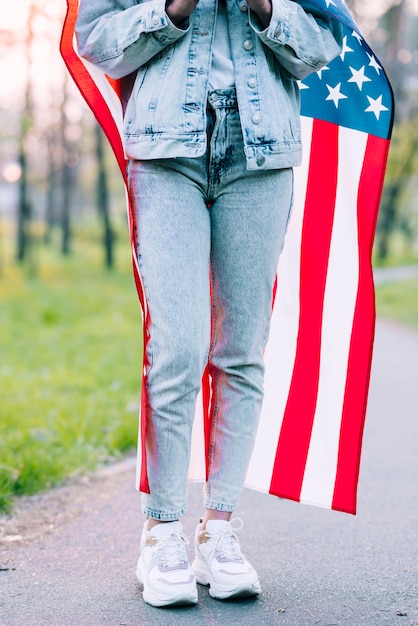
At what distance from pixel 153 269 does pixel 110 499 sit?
1497mm

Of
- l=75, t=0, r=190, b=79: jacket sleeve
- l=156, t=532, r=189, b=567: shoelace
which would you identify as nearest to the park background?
l=75, t=0, r=190, b=79: jacket sleeve

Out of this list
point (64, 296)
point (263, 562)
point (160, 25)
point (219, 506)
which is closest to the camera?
point (160, 25)

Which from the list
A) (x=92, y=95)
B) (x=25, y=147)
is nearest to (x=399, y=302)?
(x=25, y=147)

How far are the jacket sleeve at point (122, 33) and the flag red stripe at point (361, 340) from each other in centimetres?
88

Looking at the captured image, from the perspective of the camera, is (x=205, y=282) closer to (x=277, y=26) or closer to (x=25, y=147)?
(x=277, y=26)

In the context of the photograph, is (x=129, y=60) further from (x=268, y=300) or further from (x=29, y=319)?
(x=29, y=319)

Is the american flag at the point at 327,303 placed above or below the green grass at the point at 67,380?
above

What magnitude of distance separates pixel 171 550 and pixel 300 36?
150 cm

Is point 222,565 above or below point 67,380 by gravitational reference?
above

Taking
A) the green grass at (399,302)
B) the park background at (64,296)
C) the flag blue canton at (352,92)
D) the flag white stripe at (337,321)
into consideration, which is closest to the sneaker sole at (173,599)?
the flag white stripe at (337,321)

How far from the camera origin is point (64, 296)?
15891 mm

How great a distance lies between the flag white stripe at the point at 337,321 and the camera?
2.85 meters

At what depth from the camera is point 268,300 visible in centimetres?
249

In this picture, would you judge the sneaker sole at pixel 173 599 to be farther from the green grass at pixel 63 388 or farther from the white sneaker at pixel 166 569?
the green grass at pixel 63 388
